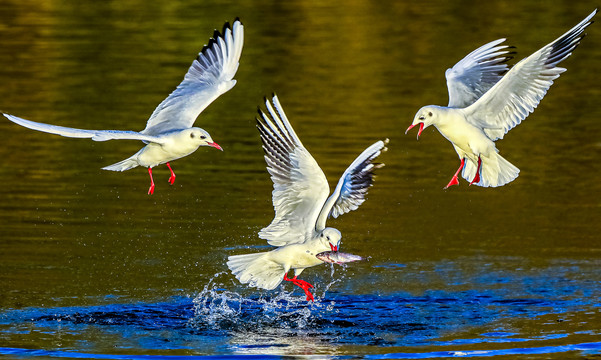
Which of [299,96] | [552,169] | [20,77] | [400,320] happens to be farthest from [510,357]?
[20,77]

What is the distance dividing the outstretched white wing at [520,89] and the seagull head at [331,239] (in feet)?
6.54

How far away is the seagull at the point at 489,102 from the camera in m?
10.6

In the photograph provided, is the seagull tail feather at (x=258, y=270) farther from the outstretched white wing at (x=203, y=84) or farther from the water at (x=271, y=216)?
the outstretched white wing at (x=203, y=84)

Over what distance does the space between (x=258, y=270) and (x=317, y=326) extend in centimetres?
74

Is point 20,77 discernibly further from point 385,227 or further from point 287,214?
point 287,214

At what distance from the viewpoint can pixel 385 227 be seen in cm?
1248

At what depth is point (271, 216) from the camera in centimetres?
1272

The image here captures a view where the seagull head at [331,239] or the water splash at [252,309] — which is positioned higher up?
the seagull head at [331,239]

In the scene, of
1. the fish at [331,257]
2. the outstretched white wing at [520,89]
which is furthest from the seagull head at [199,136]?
the outstretched white wing at [520,89]

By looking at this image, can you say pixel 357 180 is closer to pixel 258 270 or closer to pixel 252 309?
pixel 258 270

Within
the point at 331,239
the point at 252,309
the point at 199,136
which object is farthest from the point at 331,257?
the point at 199,136

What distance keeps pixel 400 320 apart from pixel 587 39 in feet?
55.9

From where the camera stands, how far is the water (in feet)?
30.5

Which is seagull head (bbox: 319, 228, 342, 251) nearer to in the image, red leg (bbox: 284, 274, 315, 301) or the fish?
the fish
